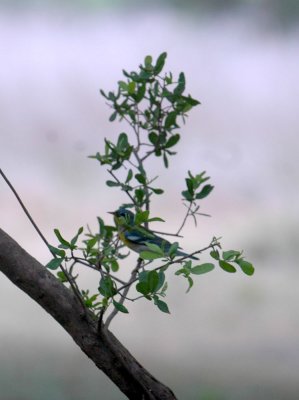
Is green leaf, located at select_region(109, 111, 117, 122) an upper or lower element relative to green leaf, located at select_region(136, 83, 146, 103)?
lower

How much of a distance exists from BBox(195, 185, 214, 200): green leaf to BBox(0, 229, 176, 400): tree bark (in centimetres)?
42

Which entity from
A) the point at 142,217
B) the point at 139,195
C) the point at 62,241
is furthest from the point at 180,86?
the point at 62,241

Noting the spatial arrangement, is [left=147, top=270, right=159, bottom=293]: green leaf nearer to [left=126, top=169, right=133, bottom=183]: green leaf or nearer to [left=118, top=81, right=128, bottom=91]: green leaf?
[left=126, top=169, right=133, bottom=183]: green leaf

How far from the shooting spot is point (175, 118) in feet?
6.09

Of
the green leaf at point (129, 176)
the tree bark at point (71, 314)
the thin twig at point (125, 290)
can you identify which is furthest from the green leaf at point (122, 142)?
the tree bark at point (71, 314)

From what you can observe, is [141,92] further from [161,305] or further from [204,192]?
[161,305]

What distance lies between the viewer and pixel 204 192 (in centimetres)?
172

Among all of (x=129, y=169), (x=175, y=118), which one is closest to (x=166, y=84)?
(x=175, y=118)

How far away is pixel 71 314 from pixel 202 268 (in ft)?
1.09

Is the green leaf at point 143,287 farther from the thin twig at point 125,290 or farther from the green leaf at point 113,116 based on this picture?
the green leaf at point 113,116

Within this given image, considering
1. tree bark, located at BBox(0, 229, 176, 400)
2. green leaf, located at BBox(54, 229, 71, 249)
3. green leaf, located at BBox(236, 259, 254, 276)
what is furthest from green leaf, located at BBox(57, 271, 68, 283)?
green leaf, located at BBox(236, 259, 254, 276)

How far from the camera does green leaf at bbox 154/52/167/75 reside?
5.97 feet

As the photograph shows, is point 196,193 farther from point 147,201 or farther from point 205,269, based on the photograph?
point 205,269

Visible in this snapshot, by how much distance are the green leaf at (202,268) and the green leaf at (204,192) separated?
382mm
